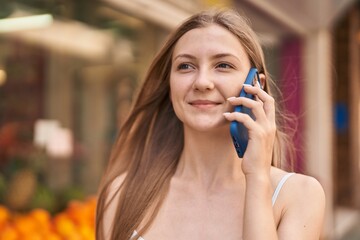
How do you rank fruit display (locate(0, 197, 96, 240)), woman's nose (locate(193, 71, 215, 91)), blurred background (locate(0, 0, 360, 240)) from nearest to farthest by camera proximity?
woman's nose (locate(193, 71, 215, 91)), fruit display (locate(0, 197, 96, 240)), blurred background (locate(0, 0, 360, 240))

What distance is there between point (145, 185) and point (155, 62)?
0.47m

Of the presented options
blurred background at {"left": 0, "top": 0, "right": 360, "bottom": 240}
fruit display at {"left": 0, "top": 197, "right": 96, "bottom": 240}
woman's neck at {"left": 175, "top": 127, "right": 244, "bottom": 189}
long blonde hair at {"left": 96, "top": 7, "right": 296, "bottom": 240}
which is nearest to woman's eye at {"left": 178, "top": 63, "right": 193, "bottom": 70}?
long blonde hair at {"left": 96, "top": 7, "right": 296, "bottom": 240}

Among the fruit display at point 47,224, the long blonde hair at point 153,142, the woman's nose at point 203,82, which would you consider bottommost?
the fruit display at point 47,224

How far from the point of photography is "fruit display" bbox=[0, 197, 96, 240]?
3.19 meters

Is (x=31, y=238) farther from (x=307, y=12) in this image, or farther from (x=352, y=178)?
(x=352, y=178)

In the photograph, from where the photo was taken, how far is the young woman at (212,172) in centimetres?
160

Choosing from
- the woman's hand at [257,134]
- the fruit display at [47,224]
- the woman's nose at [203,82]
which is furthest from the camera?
the fruit display at [47,224]

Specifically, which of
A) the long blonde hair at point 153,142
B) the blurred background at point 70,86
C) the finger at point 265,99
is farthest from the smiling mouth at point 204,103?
the blurred background at point 70,86

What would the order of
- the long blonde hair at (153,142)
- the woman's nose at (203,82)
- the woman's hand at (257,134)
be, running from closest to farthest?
the woman's hand at (257,134) → the woman's nose at (203,82) → the long blonde hair at (153,142)

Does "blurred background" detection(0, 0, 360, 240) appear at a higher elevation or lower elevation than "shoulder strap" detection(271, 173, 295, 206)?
lower

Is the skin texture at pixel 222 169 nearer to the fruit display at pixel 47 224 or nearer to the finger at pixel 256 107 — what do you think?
the finger at pixel 256 107

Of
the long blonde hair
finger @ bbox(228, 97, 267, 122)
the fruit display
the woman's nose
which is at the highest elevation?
the woman's nose

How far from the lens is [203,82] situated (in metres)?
1.68

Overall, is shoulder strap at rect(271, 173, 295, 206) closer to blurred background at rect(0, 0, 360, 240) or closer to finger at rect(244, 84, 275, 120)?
finger at rect(244, 84, 275, 120)
